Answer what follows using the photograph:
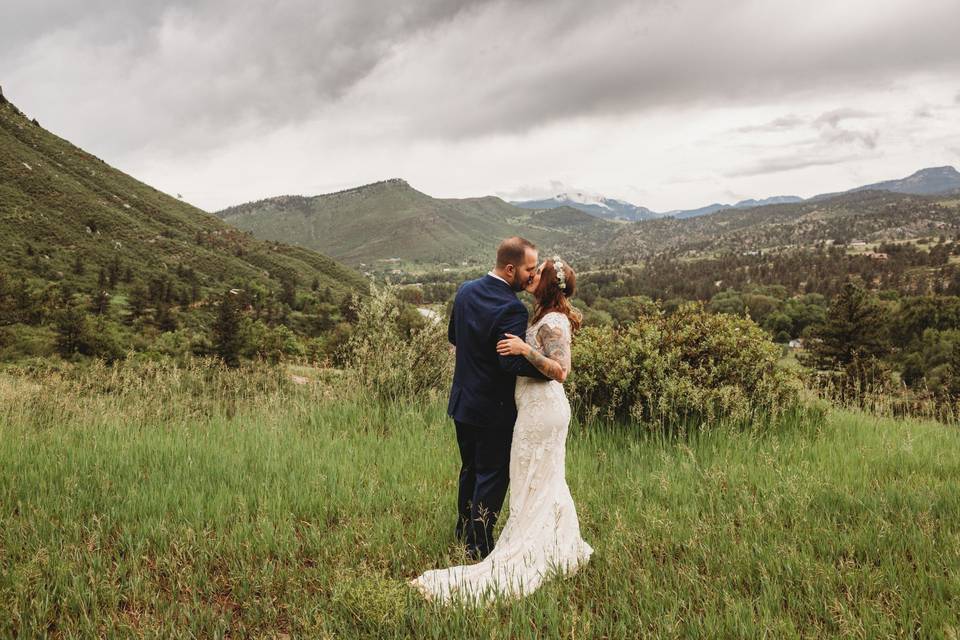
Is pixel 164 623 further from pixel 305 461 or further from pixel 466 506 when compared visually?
pixel 305 461

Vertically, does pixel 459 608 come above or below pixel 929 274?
above

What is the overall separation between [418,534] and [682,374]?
4761 mm

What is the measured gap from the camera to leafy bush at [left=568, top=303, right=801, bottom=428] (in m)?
7.07

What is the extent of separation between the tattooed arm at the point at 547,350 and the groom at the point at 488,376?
8 centimetres

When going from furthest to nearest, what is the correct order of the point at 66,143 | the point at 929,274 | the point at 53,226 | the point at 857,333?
the point at 929,274, the point at 66,143, the point at 53,226, the point at 857,333

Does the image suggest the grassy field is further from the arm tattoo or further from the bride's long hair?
the bride's long hair

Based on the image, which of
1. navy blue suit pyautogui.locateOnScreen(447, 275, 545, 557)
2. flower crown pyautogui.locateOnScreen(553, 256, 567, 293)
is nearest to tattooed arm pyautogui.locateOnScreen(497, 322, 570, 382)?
navy blue suit pyautogui.locateOnScreen(447, 275, 545, 557)

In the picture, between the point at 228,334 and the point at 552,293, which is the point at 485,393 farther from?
the point at 228,334

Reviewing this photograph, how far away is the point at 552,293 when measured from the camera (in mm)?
4062

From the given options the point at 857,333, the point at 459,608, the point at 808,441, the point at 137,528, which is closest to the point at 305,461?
the point at 137,528

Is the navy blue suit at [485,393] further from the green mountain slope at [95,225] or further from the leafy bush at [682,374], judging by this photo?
the green mountain slope at [95,225]

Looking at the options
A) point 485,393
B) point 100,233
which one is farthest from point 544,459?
point 100,233

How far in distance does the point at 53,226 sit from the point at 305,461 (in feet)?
367

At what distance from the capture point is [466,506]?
444 cm
